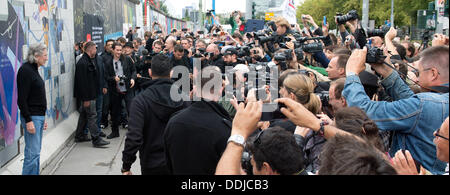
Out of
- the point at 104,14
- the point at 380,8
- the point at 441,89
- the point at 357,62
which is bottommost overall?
the point at 441,89

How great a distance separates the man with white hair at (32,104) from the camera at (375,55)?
4138 mm

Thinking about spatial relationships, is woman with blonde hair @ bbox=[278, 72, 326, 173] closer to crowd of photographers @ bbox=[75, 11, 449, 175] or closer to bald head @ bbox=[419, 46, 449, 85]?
crowd of photographers @ bbox=[75, 11, 449, 175]

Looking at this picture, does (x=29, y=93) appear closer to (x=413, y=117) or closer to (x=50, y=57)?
(x=50, y=57)

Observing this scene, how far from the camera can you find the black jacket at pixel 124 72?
9039 millimetres

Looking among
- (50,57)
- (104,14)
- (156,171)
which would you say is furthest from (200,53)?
(156,171)

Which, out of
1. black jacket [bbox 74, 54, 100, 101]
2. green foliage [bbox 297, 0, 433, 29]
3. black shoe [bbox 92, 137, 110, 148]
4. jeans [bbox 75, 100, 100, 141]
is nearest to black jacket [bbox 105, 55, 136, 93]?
black jacket [bbox 74, 54, 100, 101]

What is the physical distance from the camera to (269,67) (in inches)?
211

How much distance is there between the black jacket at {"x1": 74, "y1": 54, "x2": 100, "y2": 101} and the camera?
27.3 ft

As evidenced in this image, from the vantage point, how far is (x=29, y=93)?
5637 mm

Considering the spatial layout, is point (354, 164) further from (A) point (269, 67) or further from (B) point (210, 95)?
(A) point (269, 67)

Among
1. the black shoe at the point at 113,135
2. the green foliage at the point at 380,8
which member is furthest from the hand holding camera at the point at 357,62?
the green foliage at the point at 380,8

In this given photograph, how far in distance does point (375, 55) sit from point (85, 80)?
6.22 metres
